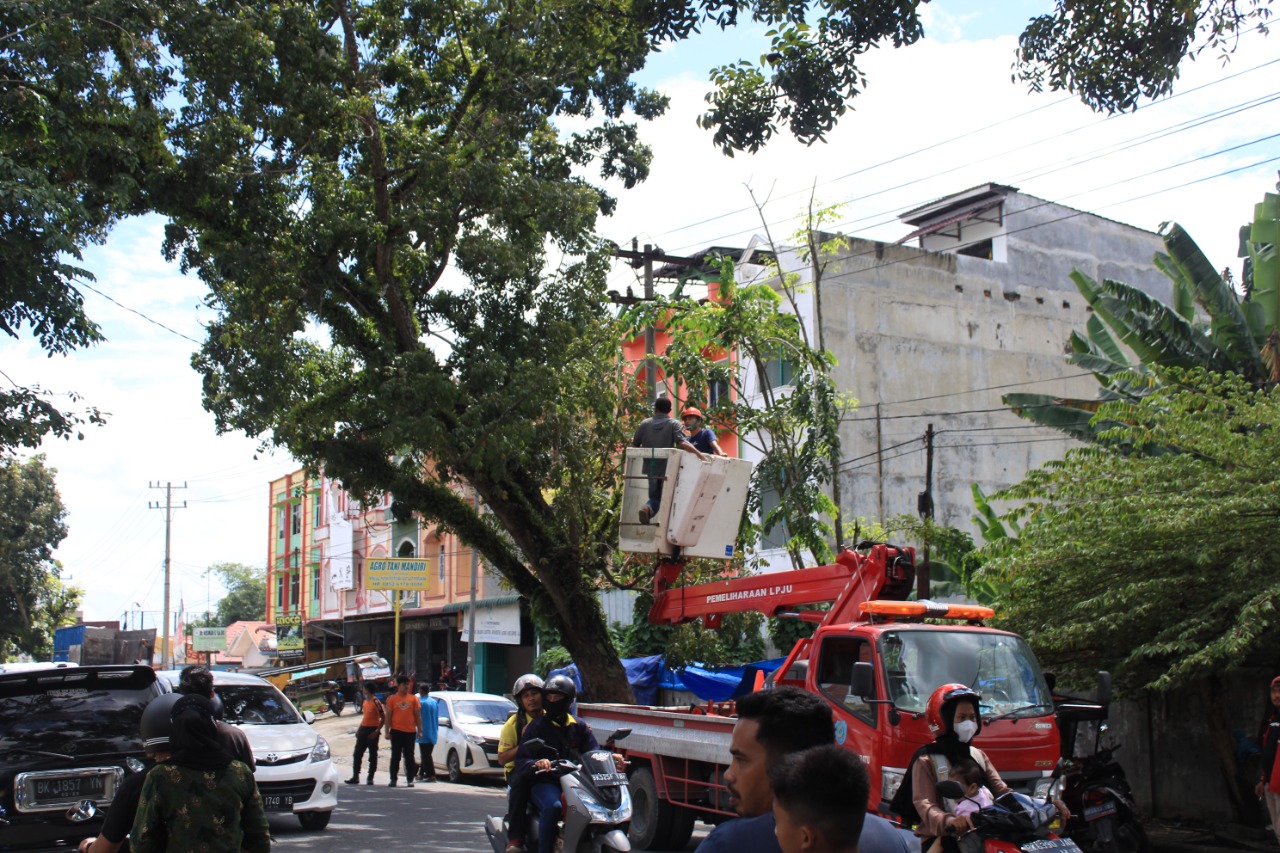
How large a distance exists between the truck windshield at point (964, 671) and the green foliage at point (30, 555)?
42.4 meters

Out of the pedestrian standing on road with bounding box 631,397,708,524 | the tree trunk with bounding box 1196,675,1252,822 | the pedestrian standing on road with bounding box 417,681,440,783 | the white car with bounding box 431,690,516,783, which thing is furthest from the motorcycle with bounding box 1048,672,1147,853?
the pedestrian standing on road with bounding box 417,681,440,783

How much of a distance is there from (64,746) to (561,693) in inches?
129

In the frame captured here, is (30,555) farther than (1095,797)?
Yes

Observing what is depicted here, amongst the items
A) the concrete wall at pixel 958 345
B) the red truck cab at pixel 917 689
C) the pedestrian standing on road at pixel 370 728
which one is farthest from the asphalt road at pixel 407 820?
the concrete wall at pixel 958 345

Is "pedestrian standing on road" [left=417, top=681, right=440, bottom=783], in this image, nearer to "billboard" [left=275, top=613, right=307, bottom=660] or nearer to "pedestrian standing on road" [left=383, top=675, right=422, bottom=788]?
"pedestrian standing on road" [left=383, top=675, right=422, bottom=788]

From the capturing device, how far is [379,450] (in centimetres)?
1625

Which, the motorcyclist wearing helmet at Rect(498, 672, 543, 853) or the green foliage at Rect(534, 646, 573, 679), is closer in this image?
the motorcyclist wearing helmet at Rect(498, 672, 543, 853)

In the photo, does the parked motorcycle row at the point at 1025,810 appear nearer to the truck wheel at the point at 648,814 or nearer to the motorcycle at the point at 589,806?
the motorcycle at the point at 589,806

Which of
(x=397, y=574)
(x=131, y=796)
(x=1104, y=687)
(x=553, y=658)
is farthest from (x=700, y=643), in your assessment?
(x=397, y=574)

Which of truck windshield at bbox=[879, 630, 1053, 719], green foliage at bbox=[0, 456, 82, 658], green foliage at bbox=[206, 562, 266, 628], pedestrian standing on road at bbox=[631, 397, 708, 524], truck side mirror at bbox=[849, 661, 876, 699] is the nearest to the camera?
truck side mirror at bbox=[849, 661, 876, 699]

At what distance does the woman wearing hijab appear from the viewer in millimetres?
5301

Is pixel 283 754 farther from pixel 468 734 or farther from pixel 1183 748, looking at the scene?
pixel 1183 748

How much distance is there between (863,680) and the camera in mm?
9641

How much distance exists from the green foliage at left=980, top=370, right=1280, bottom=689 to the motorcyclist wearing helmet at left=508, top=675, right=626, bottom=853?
5897 mm
